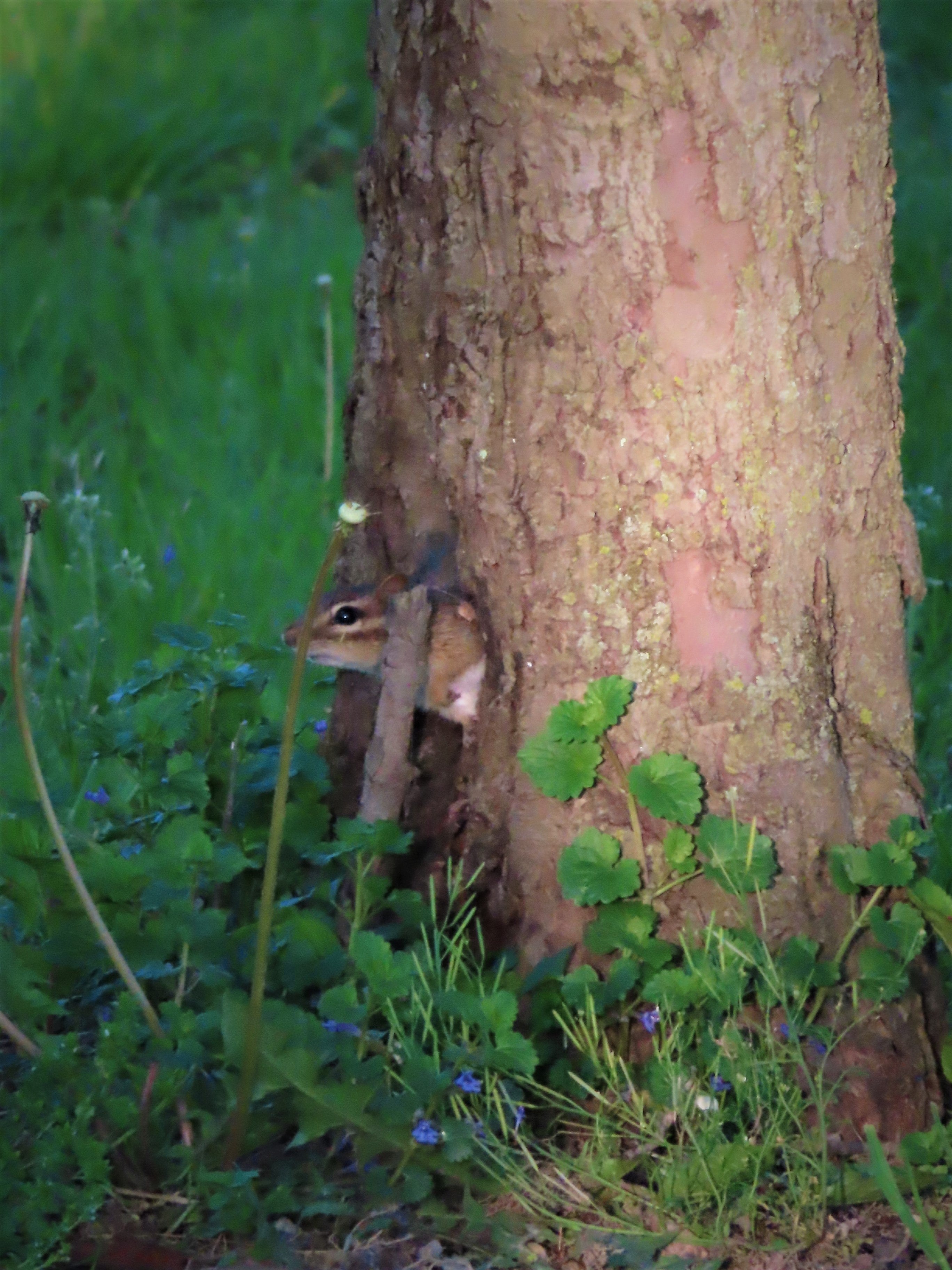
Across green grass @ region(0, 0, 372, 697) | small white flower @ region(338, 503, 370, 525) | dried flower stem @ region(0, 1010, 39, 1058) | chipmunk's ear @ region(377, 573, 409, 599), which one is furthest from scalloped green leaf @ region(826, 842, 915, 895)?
green grass @ region(0, 0, 372, 697)

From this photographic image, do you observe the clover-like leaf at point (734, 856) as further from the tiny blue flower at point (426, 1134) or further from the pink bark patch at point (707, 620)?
the tiny blue flower at point (426, 1134)

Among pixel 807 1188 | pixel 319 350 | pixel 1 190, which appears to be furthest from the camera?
pixel 1 190

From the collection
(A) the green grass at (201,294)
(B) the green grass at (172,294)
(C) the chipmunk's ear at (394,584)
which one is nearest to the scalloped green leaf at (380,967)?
(C) the chipmunk's ear at (394,584)

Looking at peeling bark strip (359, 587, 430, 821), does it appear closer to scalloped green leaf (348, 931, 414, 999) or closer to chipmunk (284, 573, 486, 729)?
chipmunk (284, 573, 486, 729)

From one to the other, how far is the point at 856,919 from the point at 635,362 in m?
0.86

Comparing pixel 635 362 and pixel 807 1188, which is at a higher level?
pixel 635 362

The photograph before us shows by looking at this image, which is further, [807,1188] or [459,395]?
[459,395]

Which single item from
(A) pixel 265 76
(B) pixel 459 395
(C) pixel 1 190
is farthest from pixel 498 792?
(A) pixel 265 76

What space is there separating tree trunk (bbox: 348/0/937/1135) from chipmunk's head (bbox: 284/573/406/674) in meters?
0.37

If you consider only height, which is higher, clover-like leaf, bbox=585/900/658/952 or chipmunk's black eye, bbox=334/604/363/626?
chipmunk's black eye, bbox=334/604/363/626

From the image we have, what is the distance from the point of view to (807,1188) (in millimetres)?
2021

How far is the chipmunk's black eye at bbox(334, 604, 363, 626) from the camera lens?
2850mm

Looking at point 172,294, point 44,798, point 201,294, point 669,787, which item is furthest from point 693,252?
point 172,294

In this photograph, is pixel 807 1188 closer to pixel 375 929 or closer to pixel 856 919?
pixel 856 919
